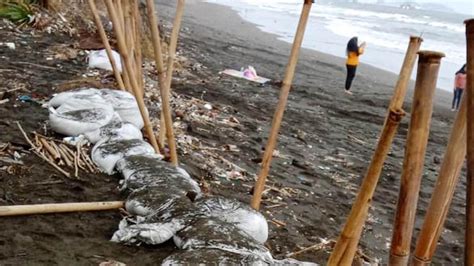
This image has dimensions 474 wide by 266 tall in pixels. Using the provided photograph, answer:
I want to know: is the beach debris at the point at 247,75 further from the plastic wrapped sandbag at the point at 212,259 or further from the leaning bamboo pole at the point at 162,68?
the plastic wrapped sandbag at the point at 212,259

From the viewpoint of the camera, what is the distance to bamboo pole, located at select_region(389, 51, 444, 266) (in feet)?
3.66

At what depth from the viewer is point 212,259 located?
209cm

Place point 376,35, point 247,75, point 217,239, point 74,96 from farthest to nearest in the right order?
point 376,35, point 247,75, point 74,96, point 217,239

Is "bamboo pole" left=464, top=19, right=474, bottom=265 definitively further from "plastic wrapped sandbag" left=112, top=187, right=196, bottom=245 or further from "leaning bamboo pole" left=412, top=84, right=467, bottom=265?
"plastic wrapped sandbag" left=112, top=187, right=196, bottom=245

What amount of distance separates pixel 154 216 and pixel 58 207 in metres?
0.46

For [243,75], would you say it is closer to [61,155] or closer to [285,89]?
Result: [61,155]

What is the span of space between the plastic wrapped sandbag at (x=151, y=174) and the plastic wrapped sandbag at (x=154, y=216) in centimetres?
9

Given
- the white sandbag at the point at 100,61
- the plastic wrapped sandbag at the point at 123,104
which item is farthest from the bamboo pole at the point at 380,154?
the white sandbag at the point at 100,61

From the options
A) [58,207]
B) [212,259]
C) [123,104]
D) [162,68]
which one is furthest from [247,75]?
[212,259]

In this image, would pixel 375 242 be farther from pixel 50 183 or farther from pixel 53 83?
pixel 53 83

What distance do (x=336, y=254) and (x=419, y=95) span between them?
522mm

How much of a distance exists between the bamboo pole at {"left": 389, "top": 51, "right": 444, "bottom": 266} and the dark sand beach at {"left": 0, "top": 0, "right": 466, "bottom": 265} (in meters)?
1.31

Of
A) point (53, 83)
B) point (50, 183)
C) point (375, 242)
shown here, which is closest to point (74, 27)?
point (53, 83)

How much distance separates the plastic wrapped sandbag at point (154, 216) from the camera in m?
2.37
